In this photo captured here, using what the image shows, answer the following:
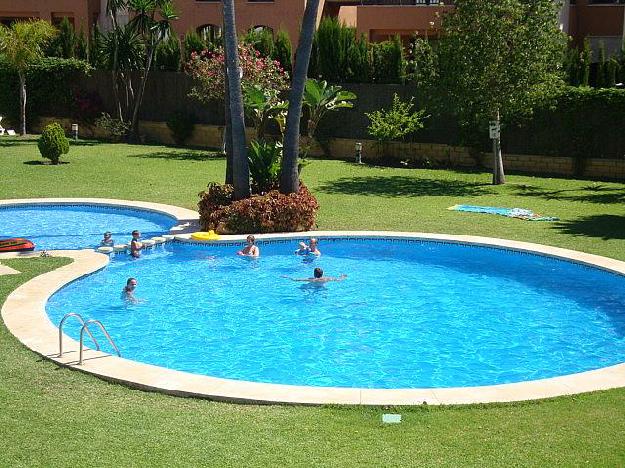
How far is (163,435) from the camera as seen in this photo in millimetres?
8883

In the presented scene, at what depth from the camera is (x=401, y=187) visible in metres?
26.5

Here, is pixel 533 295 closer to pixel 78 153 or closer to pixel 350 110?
pixel 350 110

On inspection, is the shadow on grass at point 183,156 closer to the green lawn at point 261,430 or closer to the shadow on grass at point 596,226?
the shadow on grass at point 596,226

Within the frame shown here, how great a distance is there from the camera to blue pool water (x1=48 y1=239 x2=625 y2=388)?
43.1 feet

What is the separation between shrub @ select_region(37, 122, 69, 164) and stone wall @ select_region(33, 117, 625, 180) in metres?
7.09

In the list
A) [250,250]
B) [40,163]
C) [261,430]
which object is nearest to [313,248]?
[250,250]

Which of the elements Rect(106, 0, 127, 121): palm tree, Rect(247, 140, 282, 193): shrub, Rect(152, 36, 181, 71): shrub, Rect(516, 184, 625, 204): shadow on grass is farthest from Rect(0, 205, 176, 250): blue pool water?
Rect(152, 36, 181, 71): shrub

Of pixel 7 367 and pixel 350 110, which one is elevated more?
pixel 350 110

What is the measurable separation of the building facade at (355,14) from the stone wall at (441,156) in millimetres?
4850

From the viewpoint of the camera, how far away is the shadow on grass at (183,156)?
32.2m

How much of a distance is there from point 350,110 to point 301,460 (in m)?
25.6

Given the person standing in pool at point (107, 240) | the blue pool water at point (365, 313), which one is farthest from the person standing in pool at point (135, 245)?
the person standing in pool at point (107, 240)

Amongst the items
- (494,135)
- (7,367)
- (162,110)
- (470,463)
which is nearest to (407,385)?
(470,463)

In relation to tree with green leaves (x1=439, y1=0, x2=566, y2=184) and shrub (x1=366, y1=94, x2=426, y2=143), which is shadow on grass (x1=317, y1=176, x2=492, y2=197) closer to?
tree with green leaves (x1=439, y1=0, x2=566, y2=184)
